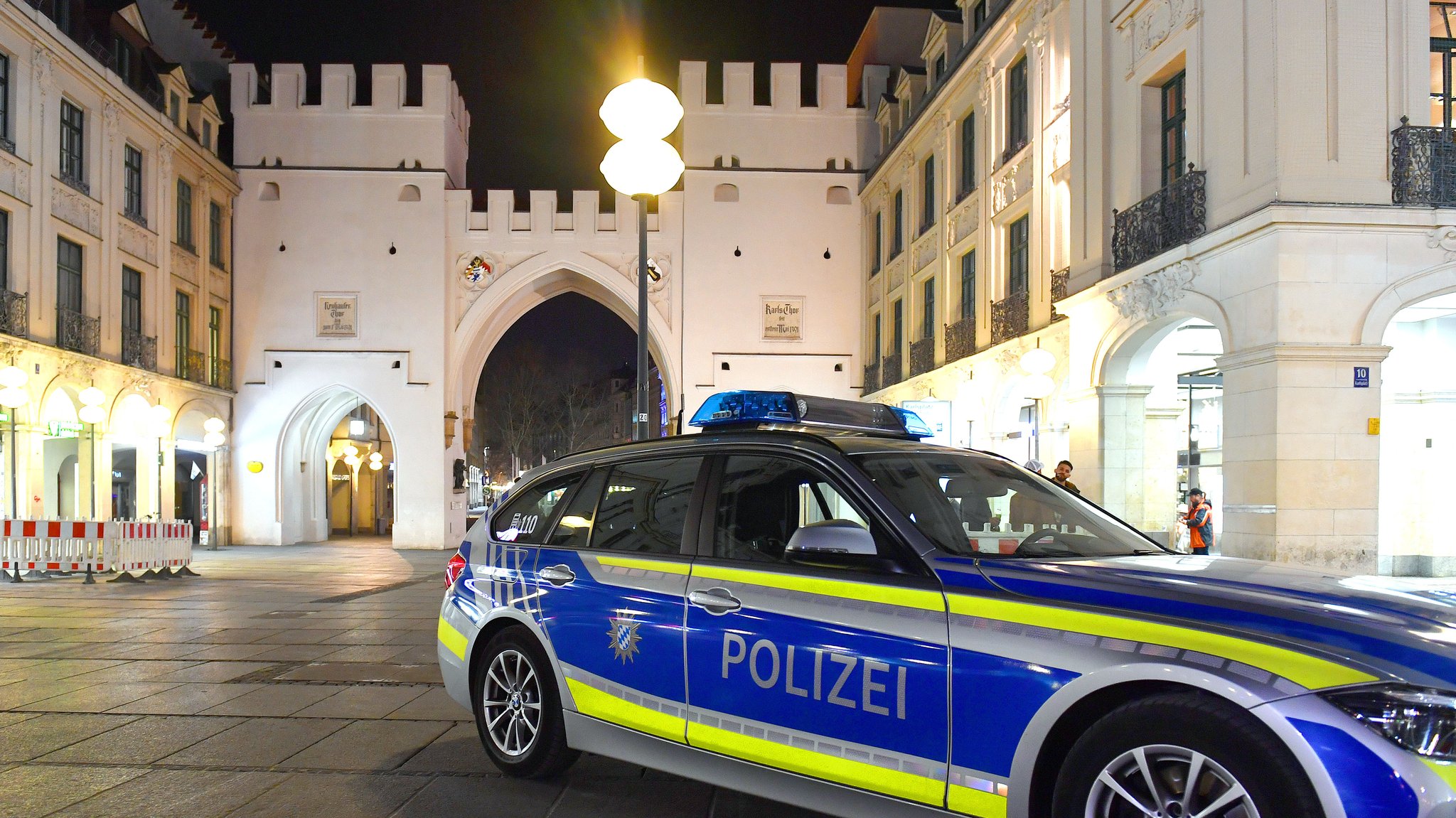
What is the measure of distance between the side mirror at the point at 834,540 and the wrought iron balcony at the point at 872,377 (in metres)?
29.0

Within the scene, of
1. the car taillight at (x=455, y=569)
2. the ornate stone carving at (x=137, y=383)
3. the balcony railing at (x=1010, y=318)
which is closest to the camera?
the car taillight at (x=455, y=569)

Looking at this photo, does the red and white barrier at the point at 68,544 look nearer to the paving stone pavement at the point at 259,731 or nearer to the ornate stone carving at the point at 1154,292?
the paving stone pavement at the point at 259,731

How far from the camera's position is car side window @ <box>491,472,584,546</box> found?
5453mm

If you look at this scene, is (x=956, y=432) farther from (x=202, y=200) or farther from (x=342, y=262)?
(x=202, y=200)

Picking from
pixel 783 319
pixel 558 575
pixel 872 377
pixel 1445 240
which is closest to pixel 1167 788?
pixel 558 575

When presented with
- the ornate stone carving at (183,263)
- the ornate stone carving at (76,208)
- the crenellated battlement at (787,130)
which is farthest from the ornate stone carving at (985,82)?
the ornate stone carving at (183,263)

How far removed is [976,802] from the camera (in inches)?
134

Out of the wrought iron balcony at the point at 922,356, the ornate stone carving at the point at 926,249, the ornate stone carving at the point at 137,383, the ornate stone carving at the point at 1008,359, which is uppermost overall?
the ornate stone carving at the point at 926,249

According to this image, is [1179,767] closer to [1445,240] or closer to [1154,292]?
[1445,240]

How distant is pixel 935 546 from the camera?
377 centimetres

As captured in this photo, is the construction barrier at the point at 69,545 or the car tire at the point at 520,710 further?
the construction barrier at the point at 69,545

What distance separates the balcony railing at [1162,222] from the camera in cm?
1418

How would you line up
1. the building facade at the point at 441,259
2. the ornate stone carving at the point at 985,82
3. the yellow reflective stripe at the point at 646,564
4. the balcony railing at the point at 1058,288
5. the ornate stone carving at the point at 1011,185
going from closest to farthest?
the yellow reflective stripe at the point at 646,564
the balcony railing at the point at 1058,288
the ornate stone carving at the point at 1011,185
the ornate stone carving at the point at 985,82
the building facade at the point at 441,259

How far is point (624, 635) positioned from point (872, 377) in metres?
29.6
